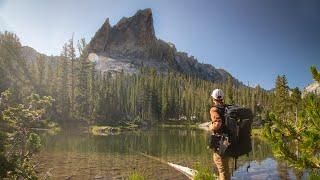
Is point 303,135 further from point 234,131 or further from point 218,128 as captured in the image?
point 218,128

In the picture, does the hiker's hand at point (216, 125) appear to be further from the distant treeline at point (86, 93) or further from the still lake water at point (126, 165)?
the distant treeline at point (86, 93)

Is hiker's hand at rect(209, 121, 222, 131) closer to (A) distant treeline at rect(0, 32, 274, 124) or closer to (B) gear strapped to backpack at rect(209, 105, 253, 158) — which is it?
(B) gear strapped to backpack at rect(209, 105, 253, 158)

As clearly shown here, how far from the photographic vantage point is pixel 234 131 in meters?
9.52

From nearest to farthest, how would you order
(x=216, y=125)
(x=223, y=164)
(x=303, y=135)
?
(x=303, y=135) < (x=216, y=125) < (x=223, y=164)

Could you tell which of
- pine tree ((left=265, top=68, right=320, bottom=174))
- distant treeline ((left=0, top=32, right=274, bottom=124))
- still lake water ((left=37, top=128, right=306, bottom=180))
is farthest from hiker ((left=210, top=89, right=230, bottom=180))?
distant treeline ((left=0, top=32, right=274, bottom=124))

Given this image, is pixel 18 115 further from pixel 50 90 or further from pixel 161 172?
pixel 50 90

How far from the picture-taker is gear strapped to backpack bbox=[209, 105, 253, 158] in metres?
9.48

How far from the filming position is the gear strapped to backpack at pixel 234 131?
9.48 metres

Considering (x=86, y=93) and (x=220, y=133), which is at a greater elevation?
(x=86, y=93)

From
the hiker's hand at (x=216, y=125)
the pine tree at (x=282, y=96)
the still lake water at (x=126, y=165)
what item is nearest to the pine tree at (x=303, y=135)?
the hiker's hand at (x=216, y=125)

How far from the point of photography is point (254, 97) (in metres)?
135

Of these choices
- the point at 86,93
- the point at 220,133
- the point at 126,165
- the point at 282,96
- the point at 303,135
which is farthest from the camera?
the point at 86,93

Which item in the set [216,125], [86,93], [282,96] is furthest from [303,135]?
[86,93]

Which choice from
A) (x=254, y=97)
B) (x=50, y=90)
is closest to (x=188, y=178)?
(x=50, y=90)
